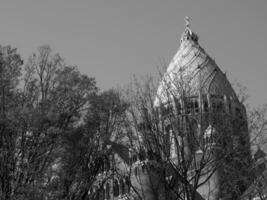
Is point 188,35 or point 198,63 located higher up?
point 188,35

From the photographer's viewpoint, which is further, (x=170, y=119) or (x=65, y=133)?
(x=170, y=119)

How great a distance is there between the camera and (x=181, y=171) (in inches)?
685

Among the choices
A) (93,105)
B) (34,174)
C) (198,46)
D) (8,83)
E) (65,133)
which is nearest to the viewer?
(34,174)

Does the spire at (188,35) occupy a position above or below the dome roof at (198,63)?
above

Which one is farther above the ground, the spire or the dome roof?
the spire

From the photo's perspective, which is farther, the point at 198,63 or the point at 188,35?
the point at 188,35

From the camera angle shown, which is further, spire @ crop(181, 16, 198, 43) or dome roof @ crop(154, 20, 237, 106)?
spire @ crop(181, 16, 198, 43)

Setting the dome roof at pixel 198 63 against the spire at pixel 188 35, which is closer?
the dome roof at pixel 198 63

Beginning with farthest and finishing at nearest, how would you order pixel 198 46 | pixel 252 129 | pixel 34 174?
pixel 198 46 < pixel 252 129 < pixel 34 174

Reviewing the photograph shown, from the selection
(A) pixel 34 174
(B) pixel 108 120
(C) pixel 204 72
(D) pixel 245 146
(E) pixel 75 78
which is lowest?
(A) pixel 34 174

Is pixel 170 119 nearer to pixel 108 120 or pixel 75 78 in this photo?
pixel 108 120

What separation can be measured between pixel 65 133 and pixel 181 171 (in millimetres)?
4790

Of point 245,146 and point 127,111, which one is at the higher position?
point 127,111

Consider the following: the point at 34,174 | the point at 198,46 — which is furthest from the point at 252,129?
the point at 198,46
